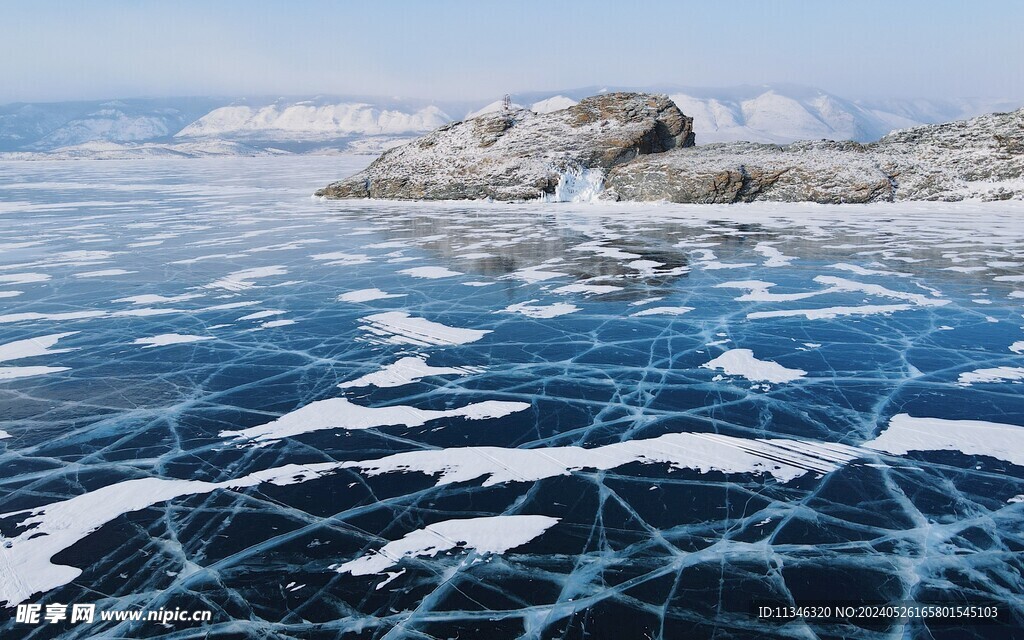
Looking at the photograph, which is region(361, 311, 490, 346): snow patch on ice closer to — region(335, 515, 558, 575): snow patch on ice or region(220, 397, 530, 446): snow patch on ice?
region(220, 397, 530, 446): snow patch on ice

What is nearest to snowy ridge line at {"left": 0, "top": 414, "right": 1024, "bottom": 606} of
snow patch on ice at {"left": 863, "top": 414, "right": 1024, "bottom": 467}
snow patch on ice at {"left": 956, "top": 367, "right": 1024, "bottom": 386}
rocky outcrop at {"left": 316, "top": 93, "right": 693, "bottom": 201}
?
snow patch on ice at {"left": 863, "top": 414, "right": 1024, "bottom": 467}

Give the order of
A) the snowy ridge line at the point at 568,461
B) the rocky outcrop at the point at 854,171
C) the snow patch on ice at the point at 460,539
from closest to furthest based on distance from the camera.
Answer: the snow patch on ice at the point at 460,539 < the snowy ridge line at the point at 568,461 < the rocky outcrop at the point at 854,171

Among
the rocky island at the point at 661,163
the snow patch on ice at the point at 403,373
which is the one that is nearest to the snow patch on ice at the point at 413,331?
the snow patch on ice at the point at 403,373

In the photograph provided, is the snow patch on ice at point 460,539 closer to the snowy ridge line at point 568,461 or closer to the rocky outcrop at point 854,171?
the snowy ridge line at point 568,461

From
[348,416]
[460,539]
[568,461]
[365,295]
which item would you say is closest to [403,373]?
[348,416]

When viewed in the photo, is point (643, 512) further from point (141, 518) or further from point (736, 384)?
point (141, 518)
